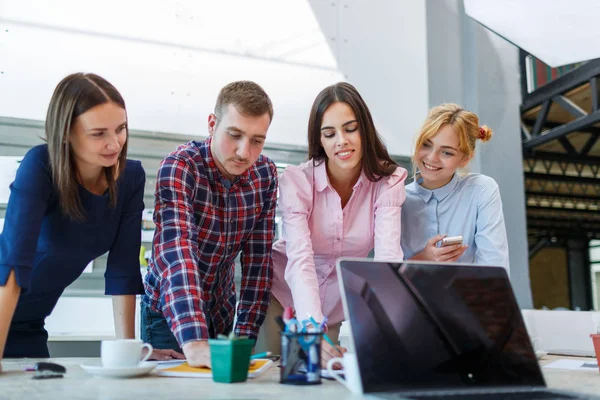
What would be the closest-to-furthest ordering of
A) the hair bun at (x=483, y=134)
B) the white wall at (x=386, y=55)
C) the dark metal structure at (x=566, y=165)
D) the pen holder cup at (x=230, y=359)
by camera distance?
1. the pen holder cup at (x=230, y=359)
2. the hair bun at (x=483, y=134)
3. the white wall at (x=386, y=55)
4. the dark metal structure at (x=566, y=165)

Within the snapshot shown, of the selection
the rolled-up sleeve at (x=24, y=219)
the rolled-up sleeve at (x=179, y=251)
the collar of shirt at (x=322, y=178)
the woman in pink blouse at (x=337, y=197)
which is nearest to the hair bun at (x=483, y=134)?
the woman in pink blouse at (x=337, y=197)

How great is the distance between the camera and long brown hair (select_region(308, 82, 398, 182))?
1.66 meters

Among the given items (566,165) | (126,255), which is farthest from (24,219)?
(566,165)

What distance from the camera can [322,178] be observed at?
1733 millimetres

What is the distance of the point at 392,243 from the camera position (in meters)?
1.64

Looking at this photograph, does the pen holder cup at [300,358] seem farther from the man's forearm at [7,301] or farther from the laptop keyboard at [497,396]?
the man's forearm at [7,301]

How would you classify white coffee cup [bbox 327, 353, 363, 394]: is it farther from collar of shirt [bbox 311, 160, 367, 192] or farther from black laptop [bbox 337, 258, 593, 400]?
collar of shirt [bbox 311, 160, 367, 192]

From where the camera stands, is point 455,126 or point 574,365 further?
point 455,126

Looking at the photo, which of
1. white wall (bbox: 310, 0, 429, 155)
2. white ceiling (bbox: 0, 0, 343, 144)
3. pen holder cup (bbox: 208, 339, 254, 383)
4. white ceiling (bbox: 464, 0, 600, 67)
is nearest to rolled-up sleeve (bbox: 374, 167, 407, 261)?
pen holder cup (bbox: 208, 339, 254, 383)

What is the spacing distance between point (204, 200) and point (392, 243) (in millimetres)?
517

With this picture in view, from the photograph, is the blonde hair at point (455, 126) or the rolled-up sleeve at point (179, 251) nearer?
the rolled-up sleeve at point (179, 251)

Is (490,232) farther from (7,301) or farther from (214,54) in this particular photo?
(214,54)

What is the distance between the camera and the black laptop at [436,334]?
88cm

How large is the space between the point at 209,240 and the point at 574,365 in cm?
92
